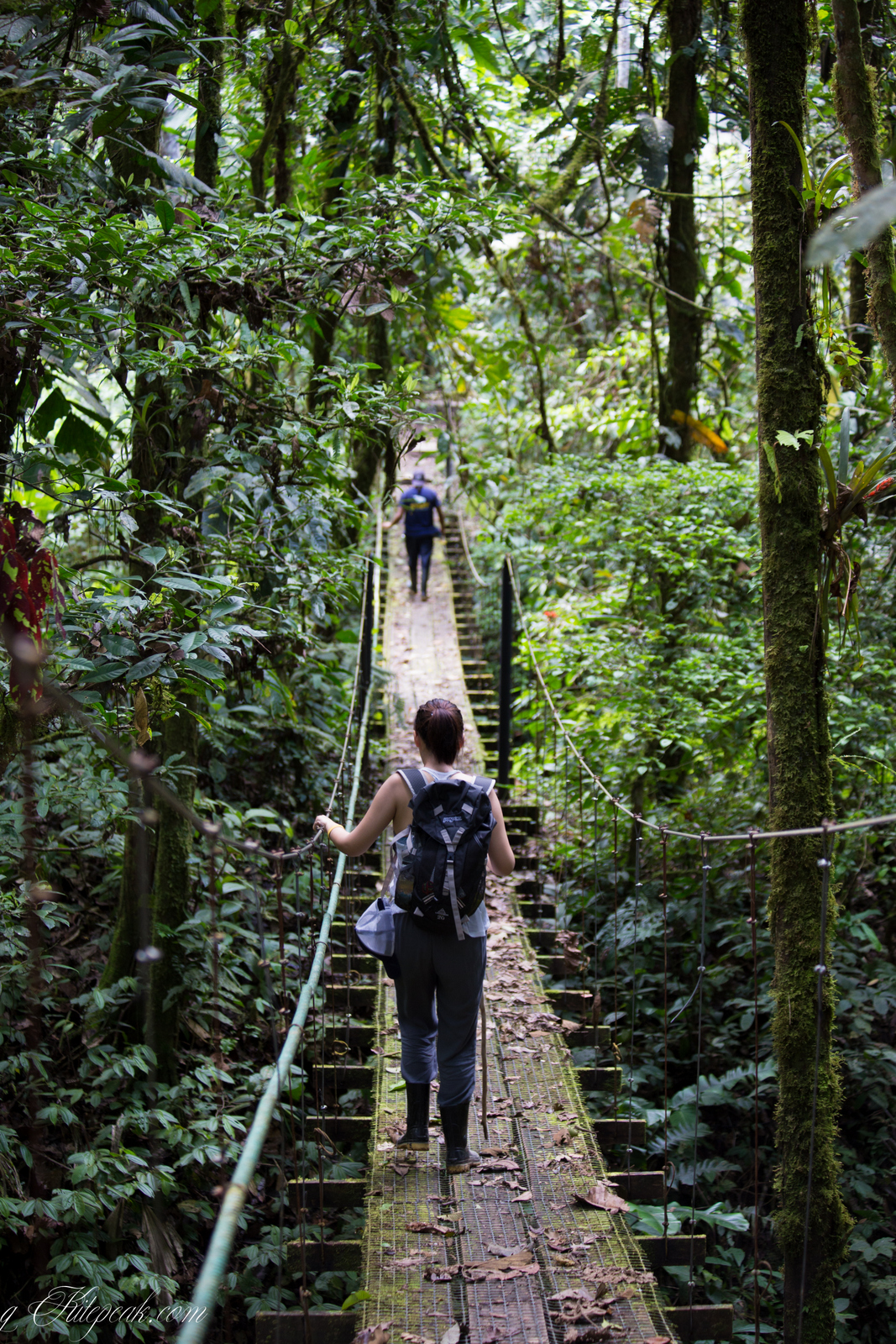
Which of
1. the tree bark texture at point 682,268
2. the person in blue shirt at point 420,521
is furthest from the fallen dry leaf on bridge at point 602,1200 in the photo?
the person in blue shirt at point 420,521

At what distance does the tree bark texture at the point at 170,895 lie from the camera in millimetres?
3496

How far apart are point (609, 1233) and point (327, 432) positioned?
2703 millimetres

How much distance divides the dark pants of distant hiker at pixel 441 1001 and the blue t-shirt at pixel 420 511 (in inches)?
224

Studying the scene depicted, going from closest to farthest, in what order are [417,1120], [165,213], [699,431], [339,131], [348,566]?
[417,1120]
[165,213]
[348,566]
[699,431]
[339,131]

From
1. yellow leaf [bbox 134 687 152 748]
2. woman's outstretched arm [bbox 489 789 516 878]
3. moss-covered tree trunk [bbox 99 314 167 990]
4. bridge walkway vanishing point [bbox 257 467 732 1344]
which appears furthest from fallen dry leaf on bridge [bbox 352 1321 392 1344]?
moss-covered tree trunk [bbox 99 314 167 990]

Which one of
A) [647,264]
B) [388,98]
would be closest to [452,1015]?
[388,98]

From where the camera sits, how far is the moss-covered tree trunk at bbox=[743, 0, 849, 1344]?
8.31 feet

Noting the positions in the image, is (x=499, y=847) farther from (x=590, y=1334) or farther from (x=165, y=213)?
(x=165, y=213)

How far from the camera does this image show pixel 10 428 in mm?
3148

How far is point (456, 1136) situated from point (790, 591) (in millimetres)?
1631

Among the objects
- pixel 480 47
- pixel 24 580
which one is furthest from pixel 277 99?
pixel 24 580

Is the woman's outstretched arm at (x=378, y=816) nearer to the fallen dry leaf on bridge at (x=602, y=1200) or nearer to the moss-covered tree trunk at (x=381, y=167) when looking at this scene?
the fallen dry leaf on bridge at (x=602, y=1200)

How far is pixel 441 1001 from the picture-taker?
240 cm

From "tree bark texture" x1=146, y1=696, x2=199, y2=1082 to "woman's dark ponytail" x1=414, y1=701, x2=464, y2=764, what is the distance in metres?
1.33
